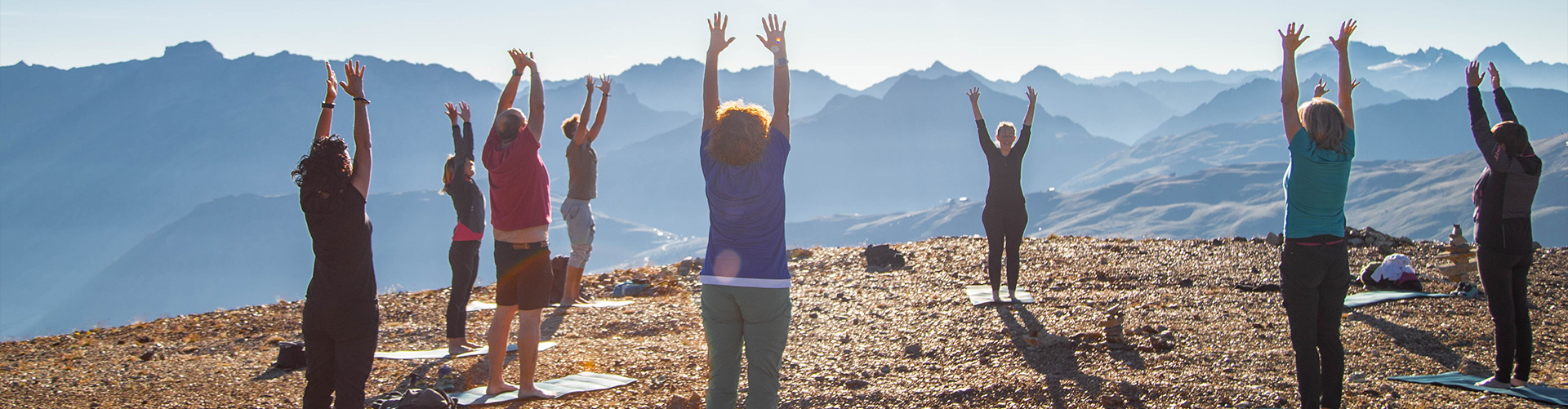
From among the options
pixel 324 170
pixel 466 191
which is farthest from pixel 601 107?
pixel 324 170

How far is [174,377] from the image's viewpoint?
7188 millimetres

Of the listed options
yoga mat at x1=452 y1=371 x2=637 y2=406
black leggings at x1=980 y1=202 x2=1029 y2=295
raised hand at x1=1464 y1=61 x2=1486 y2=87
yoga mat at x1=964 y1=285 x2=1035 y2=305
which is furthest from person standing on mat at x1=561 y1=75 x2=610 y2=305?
raised hand at x1=1464 y1=61 x2=1486 y2=87

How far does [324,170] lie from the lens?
3988 mm

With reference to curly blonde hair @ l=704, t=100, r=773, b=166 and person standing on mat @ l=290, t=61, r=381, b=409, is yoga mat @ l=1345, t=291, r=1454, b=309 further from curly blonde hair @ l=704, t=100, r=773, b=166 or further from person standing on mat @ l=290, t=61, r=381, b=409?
person standing on mat @ l=290, t=61, r=381, b=409

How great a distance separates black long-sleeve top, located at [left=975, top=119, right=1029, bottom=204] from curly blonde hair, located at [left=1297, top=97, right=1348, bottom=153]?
4341mm

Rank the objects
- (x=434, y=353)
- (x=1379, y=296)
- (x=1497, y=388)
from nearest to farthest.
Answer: (x=1497, y=388), (x=434, y=353), (x=1379, y=296)

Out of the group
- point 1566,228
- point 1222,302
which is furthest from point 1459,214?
point 1222,302

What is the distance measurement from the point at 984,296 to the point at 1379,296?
13.6 feet

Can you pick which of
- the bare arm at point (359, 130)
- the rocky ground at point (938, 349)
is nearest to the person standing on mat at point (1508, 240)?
the rocky ground at point (938, 349)

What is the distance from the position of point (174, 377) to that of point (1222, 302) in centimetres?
1027

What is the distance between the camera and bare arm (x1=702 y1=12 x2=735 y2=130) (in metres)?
4.11

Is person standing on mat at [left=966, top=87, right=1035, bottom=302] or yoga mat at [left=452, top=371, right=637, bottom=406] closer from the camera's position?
yoga mat at [left=452, top=371, right=637, bottom=406]

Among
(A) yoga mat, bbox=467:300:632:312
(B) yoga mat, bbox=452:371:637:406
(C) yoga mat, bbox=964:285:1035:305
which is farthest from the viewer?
(A) yoga mat, bbox=467:300:632:312

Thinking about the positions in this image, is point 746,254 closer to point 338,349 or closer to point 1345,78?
point 338,349
